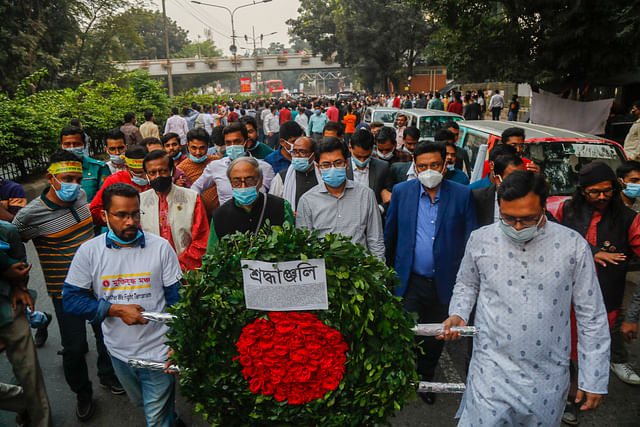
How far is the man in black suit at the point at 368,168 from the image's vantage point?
189 inches

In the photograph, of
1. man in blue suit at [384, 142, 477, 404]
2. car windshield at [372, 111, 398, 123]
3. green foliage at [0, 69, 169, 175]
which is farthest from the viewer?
car windshield at [372, 111, 398, 123]

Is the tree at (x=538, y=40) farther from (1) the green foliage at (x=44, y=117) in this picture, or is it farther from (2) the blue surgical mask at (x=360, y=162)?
(1) the green foliage at (x=44, y=117)

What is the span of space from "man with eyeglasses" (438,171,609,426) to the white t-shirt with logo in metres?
1.65

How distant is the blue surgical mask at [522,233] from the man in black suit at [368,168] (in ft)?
7.84

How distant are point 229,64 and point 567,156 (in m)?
57.7

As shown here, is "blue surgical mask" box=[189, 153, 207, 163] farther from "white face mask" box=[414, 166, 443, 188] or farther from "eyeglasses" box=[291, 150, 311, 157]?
"white face mask" box=[414, 166, 443, 188]

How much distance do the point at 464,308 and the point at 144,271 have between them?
181cm

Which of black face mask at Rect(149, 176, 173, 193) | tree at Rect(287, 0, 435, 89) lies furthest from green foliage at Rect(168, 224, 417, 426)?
tree at Rect(287, 0, 435, 89)

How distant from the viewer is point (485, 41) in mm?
11430

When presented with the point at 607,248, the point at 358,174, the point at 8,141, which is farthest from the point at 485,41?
the point at 8,141

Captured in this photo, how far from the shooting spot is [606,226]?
3.33m

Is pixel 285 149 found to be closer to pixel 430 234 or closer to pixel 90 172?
pixel 90 172

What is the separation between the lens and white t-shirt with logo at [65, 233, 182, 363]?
9.10 ft

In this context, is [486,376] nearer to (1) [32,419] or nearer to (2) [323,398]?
(2) [323,398]
